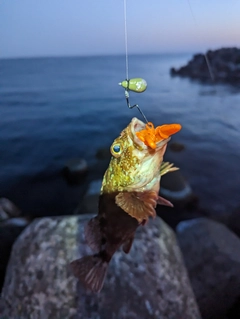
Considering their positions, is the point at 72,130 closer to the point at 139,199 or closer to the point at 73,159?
the point at 73,159

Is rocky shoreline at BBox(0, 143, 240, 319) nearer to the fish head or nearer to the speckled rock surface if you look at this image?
the speckled rock surface

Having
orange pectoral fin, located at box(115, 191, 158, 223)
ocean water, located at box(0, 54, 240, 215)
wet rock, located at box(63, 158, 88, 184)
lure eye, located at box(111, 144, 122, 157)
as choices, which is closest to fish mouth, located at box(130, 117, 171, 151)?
lure eye, located at box(111, 144, 122, 157)

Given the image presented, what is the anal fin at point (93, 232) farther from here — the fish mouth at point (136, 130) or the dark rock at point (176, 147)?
Result: the dark rock at point (176, 147)

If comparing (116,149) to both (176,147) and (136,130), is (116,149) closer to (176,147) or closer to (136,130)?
(136,130)

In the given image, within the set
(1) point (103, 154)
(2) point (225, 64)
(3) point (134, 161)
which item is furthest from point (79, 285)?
(2) point (225, 64)

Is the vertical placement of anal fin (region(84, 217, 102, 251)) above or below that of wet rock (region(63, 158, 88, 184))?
above

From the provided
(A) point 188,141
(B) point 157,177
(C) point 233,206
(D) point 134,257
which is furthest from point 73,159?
(B) point 157,177

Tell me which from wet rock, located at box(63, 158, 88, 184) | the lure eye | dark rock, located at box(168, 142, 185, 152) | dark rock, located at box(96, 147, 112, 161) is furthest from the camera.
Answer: dark rock, located at box(168, 142, 185, 152)
